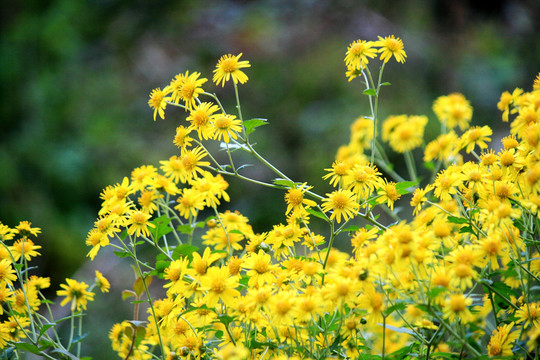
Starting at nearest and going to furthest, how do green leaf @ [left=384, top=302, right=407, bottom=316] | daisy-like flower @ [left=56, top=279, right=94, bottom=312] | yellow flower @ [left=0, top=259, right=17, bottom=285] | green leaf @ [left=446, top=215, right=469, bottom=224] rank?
green leaf @ [left=384, top=302, right=407, bottom=316] < green leaf @ [left=446, top=215, right=469, bottom=224] < yellow flower @ [left=0, top=259, right=17, bottom=285] < daisy-like flower @ [left=56, top=279, right=94, bottom=312]

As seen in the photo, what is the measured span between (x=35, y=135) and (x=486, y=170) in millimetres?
2904

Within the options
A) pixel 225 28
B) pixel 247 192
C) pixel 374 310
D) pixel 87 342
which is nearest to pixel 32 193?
pixel 87 342

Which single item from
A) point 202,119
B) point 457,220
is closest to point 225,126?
point 202,119

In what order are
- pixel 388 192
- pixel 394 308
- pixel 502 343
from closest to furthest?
pixel 394 308
pixel 502 343
pixel 388 192

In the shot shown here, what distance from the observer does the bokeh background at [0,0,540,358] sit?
2939mm

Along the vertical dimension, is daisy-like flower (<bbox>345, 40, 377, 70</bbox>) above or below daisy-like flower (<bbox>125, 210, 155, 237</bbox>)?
above

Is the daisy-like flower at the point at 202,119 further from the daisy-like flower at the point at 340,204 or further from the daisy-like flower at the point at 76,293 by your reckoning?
the daisy-like flower at the point at 76,293

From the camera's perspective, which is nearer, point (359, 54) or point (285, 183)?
point (285, 183)

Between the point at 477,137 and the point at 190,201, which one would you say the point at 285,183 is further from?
the point at 477,137

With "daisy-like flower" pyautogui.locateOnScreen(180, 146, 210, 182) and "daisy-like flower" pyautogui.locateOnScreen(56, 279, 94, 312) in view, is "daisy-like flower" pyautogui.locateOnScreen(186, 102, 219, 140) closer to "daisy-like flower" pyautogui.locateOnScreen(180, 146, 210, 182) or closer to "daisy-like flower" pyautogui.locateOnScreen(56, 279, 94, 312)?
"daisy-like flower" pyautogui.locateOnScreen(180, 146, 210, 182)

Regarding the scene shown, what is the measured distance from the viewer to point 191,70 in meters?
3.30

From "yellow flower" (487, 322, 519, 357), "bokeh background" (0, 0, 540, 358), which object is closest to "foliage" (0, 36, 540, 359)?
"yellow flower" (487, 322, 519, 357)

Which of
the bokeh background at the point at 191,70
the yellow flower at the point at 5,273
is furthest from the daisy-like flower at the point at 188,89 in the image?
the bokeh background at the point at 191,70

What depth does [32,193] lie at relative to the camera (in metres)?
2.94
